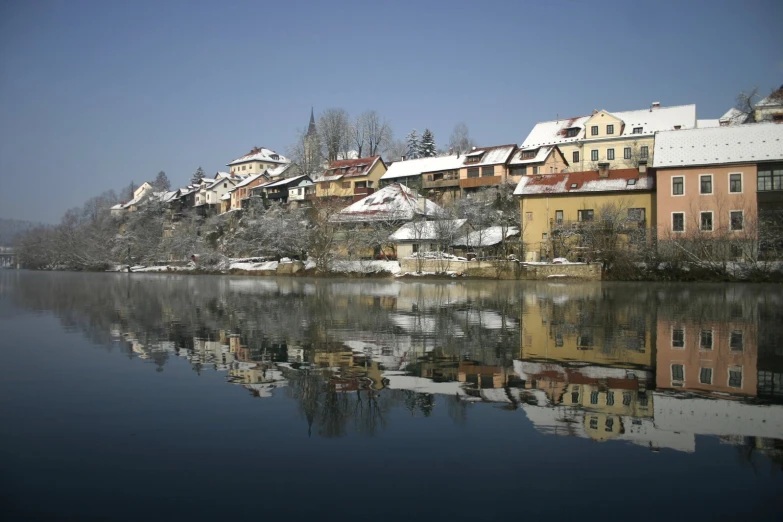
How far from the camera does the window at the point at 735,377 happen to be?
9641 mm

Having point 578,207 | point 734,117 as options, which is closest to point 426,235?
point 578,207

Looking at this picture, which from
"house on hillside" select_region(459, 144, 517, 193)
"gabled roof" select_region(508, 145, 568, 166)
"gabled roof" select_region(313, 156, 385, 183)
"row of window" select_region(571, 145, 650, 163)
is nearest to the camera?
"row of window" select_region(571, 145, 650, 163)

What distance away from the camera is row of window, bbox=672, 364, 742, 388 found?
9.73 m

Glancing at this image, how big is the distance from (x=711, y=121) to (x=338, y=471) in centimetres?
8110

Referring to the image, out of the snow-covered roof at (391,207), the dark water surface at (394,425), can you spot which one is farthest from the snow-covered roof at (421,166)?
the dark water surface at (394,425)

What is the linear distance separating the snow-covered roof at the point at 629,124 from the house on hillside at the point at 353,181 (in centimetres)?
2175

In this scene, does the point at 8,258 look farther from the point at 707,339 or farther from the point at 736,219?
the point at 707,339

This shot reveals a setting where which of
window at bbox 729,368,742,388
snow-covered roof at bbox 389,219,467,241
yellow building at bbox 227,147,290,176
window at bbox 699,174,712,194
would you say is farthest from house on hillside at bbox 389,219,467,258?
yellow building at bbox 227,147,290,176

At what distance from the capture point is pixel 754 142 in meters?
43.8

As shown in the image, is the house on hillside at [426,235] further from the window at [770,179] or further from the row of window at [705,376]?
the row of window at [705,376]

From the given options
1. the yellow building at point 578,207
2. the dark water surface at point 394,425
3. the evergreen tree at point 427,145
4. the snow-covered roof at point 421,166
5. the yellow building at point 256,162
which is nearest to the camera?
the dark water surface at point 394,425

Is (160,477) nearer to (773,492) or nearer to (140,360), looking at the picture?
(773,492)

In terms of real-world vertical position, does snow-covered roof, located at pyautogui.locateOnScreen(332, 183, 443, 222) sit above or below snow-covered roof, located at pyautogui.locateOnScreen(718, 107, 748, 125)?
below

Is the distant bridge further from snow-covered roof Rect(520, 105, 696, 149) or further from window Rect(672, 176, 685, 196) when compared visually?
window Rect(672, 176, 685, 196)
